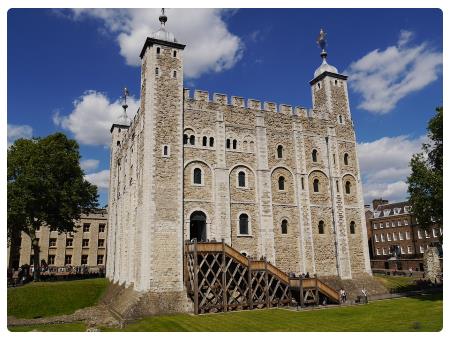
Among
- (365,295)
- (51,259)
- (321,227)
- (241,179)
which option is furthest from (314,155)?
(51,259)

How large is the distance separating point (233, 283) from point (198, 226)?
4955 millimetres

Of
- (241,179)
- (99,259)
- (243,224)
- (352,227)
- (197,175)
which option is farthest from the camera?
(99,259)

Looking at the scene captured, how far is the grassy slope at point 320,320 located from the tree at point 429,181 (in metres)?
5.73

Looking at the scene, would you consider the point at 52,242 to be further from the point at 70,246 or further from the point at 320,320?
the point at 320,320

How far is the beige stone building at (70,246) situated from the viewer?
52875 mm

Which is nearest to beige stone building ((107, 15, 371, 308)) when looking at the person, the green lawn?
the person

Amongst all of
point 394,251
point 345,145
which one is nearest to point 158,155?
point 345,145

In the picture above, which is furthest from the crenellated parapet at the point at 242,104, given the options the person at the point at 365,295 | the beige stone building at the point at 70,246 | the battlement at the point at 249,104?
the beige stone building at the point at 70,246

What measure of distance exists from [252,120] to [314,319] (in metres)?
16.9

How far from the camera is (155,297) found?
81.0 feet

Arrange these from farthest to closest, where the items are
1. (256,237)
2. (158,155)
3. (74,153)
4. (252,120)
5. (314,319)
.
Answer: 1. (74,153)
2. (252,120)
3. (256,237)
4. (158,155)
5. (314,319)

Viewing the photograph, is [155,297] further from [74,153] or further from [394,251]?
[394,251]

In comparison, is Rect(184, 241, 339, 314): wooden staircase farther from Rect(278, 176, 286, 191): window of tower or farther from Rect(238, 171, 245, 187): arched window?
Rect(278, 176, 286, 191): window of tower

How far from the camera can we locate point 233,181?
100ft
